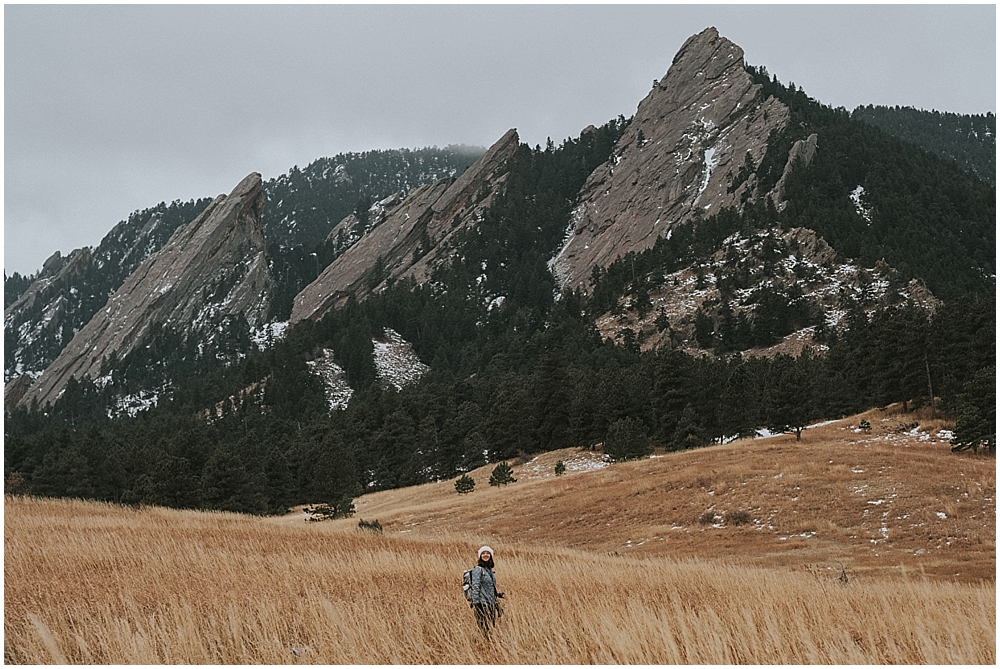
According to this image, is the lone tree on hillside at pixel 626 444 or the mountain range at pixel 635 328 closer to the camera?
the lone tree on hillside at pixel 626 444

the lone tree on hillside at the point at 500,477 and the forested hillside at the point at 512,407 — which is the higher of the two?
the forested hillside at the point at 512,407

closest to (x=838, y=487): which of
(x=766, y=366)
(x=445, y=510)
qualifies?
(x=445, y=510)

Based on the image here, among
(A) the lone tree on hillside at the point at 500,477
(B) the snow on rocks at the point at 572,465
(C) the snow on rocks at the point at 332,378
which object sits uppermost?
(C) the snow on rocks at the point at 332,378

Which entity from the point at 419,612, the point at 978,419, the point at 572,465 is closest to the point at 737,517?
the point at 978,419

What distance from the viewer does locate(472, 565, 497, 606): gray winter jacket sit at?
27.4 ft

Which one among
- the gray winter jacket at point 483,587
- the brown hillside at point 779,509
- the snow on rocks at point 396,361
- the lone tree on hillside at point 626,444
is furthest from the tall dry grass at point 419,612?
the snow on rocks at point 396,361

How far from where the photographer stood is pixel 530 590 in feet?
37.3

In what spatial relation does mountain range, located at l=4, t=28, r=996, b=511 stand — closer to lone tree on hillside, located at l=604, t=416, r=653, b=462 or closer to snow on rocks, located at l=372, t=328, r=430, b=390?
snow on rocks, located at l=372, t=328, r=430, b=390

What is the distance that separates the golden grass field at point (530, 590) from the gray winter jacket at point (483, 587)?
38 centimetres

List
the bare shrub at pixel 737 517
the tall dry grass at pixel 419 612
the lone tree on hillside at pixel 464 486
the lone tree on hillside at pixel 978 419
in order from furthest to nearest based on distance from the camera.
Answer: the lone tree on hillside at pixel 464 486, the lone tree on hillside at pixel 978 419, the bare shrub at pixel 737 517, the tall dry grass at pixel 419 612

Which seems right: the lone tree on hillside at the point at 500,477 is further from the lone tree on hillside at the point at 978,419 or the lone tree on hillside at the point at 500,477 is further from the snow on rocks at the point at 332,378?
the snow on rocks at the point at 332,378

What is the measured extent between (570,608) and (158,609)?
548 centimetres

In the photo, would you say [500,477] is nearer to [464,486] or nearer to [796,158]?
[464,486]

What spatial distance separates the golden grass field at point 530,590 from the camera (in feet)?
25.2
